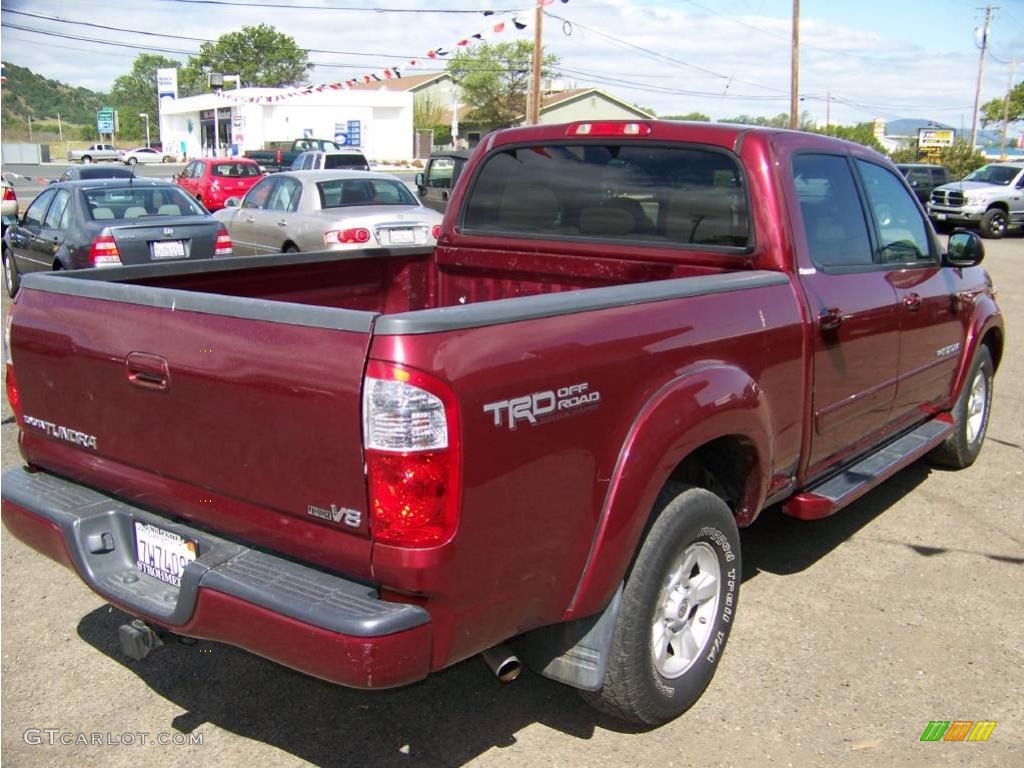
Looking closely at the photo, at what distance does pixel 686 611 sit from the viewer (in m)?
3.26

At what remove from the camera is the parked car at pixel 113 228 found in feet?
34.2

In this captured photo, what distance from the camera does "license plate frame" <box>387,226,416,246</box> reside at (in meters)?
11.7

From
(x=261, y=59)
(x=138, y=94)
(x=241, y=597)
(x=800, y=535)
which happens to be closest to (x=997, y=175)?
(x=800, y=535)

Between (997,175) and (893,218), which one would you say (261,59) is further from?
(893,218)

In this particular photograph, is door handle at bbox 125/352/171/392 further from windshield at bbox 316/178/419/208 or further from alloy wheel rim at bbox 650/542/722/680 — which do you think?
windshield at bbox 316/178/419/208

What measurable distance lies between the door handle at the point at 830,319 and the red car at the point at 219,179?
23746 mm

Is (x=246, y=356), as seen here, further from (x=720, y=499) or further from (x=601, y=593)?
(x=720, y=499)

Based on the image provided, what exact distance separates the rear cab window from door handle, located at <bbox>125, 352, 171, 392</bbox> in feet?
6.87

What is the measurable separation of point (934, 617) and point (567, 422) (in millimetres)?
2417

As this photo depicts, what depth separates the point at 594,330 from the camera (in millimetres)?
2680

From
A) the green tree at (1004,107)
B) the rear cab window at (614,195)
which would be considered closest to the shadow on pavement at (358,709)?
the rear cab window at (614,195)

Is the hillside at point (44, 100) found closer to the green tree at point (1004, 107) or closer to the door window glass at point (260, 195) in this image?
the green tree at point (1004, 107)

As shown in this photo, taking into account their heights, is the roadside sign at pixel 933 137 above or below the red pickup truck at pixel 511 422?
above

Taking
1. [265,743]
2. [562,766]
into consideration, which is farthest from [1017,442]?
[265,743]
